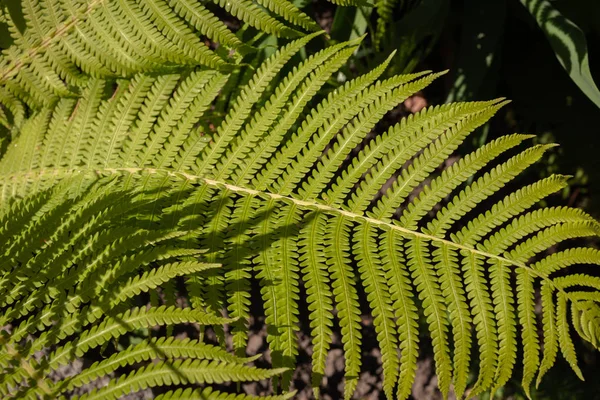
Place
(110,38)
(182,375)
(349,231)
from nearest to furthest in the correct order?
(182,375) < (349,231) < (110,38)

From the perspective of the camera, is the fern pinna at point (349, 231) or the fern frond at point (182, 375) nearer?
the fern frond at point (182, 375)

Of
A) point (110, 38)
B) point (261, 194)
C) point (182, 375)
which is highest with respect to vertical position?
point (110, 38)

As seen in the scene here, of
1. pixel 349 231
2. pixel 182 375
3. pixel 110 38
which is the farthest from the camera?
pixel 110 38

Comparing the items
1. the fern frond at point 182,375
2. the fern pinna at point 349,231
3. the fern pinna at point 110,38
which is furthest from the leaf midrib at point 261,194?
the fern frond at point 182,375

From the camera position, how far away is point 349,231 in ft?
3.97

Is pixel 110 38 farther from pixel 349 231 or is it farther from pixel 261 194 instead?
pixel 349 231

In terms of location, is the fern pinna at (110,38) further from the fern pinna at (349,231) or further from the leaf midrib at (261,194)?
the leaf midrib at (261,194)

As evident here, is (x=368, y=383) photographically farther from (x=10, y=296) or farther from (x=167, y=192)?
(x=10, y=296)

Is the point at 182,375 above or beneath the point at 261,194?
beneath

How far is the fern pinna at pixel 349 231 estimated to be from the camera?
43.6 inches

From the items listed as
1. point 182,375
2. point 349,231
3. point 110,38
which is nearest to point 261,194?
point 349,231

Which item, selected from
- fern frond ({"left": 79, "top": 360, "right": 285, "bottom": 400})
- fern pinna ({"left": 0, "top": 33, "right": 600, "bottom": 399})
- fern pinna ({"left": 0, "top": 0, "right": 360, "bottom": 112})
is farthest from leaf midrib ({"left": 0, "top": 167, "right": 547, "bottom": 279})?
fern frond ({"left": 79, "top": 360, "right": 285, "bottom": 400})

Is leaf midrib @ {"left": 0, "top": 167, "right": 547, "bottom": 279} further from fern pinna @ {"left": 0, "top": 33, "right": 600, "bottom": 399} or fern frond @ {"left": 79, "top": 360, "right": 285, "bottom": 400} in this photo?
fern frond @ {"left": 79, "top": 360, "right": 285, "bottom": 400}

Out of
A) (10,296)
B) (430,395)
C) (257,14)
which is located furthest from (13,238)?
(430,395)
